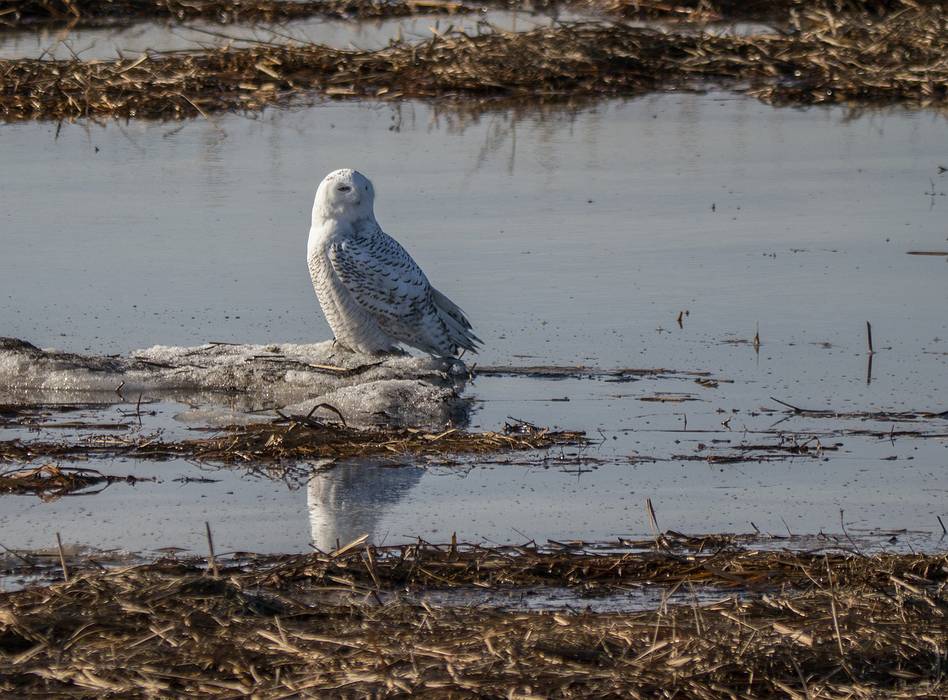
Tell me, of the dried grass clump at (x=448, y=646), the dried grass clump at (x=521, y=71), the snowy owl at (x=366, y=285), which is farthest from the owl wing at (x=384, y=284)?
the dried grass clump at (x=521, y=71)

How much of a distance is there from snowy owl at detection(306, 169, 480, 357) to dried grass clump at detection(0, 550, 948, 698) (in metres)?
3.53

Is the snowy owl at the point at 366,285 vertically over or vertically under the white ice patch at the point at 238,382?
over

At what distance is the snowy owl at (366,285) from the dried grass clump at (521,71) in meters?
5.79

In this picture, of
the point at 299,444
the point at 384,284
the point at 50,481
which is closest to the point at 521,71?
the point at 384,284

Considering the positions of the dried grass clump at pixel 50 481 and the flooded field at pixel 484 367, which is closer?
the flooded field at pixel 484 367

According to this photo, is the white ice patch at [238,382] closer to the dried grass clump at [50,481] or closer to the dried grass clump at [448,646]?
the dried grass clump at [50,481]

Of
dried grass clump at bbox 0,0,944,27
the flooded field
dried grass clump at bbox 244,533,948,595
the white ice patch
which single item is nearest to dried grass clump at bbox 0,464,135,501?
the flooded field

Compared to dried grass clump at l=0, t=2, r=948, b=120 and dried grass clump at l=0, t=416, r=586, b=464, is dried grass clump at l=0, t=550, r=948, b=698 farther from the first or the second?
dried grass clump at l=0, t=2, r=948, b=120

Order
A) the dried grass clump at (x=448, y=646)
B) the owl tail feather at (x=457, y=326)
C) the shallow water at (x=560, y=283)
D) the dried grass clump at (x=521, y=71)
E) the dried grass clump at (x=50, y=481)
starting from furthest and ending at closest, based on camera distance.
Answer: the dried grass clump at (x=521, y=71) → the owl tail feather at (x=457, y=326) → the dried grass clump at (x=50, y=481) → the shallow water at (x=560, y=283) → the dried grass clump at (x=448, y=646)

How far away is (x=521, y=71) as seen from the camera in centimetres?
1427

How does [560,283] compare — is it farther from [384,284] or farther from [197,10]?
[197,10]

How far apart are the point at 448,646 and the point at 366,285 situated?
4082 mm

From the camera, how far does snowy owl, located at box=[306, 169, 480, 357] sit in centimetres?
807

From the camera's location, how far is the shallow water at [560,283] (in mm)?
5738
